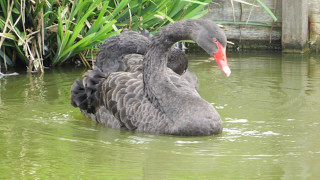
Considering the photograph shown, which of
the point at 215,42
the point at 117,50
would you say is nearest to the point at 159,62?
the point at 215,42

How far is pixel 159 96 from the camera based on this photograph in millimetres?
4859

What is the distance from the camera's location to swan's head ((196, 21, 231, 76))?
176 inches

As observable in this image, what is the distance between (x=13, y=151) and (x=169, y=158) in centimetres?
103

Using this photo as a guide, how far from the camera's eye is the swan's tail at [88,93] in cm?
531

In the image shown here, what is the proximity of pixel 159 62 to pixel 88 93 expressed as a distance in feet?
2.33

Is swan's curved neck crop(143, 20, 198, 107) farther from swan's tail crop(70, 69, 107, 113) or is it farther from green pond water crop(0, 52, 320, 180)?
swan's tail crop(70, 69, 107, 113)

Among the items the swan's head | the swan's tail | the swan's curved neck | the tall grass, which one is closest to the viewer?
the swan's head

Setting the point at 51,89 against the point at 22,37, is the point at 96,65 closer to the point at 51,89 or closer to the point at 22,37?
the point at 51,89

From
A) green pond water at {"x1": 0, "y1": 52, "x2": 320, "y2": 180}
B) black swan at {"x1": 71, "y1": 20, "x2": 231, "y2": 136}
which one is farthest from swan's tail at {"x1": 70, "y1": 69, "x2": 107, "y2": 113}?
green pond water at {"x1": 0, "y1": 52, "x2": 320, "y2": 180}

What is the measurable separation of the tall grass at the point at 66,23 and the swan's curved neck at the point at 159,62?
151 cm

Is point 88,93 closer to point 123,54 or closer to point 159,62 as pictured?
point 159,62

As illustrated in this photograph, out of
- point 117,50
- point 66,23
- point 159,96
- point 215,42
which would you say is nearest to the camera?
point 215,42

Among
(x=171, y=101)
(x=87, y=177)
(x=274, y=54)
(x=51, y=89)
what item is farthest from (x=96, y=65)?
(x=274, y=54)

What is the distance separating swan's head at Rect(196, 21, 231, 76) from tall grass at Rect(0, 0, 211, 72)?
1.97 meters
